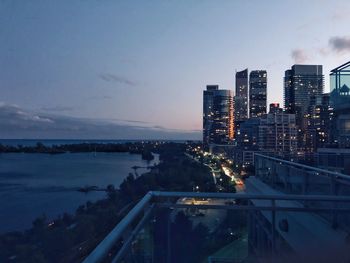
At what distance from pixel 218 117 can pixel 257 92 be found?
21244mm

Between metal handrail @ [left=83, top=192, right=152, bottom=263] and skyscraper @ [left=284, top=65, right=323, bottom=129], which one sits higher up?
skyscraper @ [left=284, top=65, right=323, bottom=129]

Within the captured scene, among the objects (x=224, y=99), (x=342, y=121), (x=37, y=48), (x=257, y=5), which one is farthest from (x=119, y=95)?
(x=224, y=99)

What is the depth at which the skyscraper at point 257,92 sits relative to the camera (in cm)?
11524

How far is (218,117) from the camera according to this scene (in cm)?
10875

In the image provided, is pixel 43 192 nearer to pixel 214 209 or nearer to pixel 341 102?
pixel 341 102

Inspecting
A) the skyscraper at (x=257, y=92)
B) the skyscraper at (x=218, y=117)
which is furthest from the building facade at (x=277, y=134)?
the skyscraper at (x=257, y=92)

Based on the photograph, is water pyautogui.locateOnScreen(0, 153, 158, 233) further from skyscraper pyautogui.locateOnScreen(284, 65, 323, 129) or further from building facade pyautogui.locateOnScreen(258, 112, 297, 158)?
skyscraper pyautogui.locateOnScreen(284, 65, 323, 129)

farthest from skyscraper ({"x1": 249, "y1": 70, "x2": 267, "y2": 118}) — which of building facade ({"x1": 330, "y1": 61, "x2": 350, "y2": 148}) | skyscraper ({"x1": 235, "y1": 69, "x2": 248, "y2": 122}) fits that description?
building facade ({"x1": 330, "y1": 61, "x2": 350, "y2": 148})

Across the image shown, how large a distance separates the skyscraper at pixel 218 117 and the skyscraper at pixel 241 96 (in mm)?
2816

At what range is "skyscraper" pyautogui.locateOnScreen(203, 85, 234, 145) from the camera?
3984 inches

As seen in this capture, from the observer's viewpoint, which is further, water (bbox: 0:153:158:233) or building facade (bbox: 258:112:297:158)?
building facade (bbox: 258:112:297:158)

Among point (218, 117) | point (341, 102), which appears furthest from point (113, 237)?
point (218, 117)

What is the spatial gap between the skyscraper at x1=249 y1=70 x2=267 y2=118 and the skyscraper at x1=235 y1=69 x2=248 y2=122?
199cm

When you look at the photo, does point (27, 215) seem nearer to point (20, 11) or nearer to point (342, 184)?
point (20, 11)
